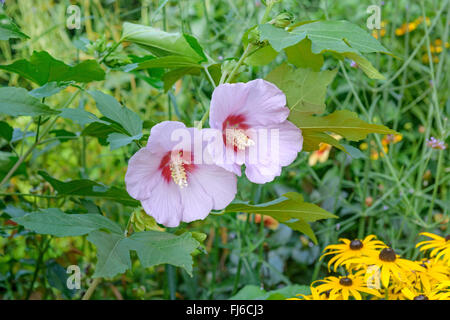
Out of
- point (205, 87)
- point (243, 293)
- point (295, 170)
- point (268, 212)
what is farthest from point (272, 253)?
point (268, 212)

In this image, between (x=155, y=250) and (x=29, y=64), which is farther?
(x=29, y=64)

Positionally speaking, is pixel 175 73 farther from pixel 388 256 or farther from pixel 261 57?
pixel 388 256

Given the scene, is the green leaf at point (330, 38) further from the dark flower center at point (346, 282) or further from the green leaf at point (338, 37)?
the dark flower center at point (346, 282)

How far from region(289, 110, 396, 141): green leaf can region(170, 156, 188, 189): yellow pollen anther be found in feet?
0.40

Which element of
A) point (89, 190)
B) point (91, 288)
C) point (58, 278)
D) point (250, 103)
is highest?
point (250, 103)

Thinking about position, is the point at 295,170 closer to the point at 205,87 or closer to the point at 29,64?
the point at 205,87

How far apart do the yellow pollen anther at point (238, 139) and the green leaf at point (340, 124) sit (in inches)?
2.1

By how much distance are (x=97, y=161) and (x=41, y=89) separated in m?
1.20

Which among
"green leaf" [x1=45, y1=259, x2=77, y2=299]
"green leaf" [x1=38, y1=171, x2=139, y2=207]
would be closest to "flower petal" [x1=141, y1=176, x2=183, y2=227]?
"green leaf" [x1=38, y1=171, x2=139, y2=207]

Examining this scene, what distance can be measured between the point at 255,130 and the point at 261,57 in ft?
0.26

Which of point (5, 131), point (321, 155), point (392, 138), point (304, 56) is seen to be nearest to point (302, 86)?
point (304, 56)

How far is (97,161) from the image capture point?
178 centimetres

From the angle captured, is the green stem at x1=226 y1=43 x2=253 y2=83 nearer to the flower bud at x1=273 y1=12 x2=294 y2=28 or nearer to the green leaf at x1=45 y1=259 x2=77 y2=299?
the flower bud at x1=273 y1=12 x2=294 y2=28

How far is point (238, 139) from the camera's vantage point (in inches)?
20.6
